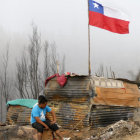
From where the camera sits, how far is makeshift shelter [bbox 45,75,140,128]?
460 inches

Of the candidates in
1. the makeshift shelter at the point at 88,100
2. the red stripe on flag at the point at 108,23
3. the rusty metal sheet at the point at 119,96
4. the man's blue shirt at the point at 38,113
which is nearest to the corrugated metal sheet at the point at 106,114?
the makeshift shelter at the point at 88,100

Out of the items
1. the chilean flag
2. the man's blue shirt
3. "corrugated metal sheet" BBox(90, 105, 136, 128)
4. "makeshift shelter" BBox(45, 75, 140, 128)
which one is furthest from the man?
the chilean flag

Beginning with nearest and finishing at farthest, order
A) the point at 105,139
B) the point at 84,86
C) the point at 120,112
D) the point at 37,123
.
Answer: the point at 37,123 < the point at 105,139 < the point at 84,86 < the point at 120,112

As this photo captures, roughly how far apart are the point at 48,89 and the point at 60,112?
169 centimetres

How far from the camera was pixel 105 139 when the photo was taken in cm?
848

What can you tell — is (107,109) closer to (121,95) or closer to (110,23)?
(121,95)

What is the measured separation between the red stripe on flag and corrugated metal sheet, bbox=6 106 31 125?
7.14 metres

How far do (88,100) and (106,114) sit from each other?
59.4 inches

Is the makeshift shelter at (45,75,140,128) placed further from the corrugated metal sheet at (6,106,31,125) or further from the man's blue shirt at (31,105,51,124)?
the man's blue shirt at (31,105,51,124)

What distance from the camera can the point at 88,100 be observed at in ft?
38.3

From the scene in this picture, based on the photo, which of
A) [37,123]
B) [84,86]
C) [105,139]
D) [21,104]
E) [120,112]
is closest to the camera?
[37,123]

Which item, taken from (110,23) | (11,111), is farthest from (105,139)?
(11,111)

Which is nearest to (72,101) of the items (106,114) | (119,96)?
(106,114)

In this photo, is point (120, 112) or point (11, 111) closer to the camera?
point (120, 112)
